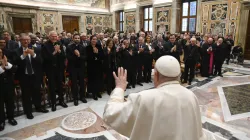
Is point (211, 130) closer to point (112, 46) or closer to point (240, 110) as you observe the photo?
point (240, 110)

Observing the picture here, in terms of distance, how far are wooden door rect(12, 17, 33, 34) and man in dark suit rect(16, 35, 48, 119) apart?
37.4ft

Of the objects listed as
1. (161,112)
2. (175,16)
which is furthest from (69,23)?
(161,112)

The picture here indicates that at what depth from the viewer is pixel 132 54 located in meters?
5.82

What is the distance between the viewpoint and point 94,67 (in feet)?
15.9

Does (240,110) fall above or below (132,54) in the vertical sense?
below

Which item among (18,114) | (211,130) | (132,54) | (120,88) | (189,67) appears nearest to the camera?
(120,88)

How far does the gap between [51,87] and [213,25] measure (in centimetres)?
1062

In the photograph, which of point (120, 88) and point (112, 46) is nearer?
point (120, 88)

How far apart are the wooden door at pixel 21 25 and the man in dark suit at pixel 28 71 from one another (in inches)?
449

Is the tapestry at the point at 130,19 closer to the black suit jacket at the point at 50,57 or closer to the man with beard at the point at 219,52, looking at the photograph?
the man with beard at the point at 219,52

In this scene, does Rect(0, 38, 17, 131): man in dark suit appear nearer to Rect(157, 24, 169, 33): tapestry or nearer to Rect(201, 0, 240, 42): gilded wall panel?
Rect(201, 0, 240, 42): gilded wall panel

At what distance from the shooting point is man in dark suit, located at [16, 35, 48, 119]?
12.2 feet

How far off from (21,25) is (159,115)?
15.1 meters

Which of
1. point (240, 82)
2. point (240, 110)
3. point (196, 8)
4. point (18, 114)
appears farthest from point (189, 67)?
point (196, 8)
